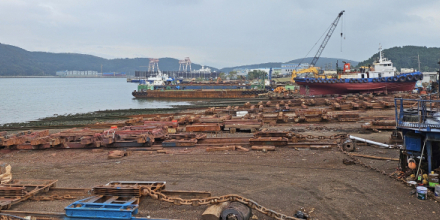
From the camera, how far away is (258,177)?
25.0 ft

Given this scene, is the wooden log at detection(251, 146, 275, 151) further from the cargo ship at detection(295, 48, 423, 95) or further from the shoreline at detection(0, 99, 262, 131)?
the cargo ship at detection(295, 48, 423, 95)

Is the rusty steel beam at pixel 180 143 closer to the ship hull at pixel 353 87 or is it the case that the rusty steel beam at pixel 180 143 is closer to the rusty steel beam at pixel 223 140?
the rusty steel beam at pixel 223 140

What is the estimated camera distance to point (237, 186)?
7043 millimetres

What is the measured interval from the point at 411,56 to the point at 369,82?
114 metres

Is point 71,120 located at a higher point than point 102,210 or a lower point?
lower

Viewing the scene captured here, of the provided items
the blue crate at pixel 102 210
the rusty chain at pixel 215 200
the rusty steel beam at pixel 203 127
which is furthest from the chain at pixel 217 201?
the rusty steel beam at pixel 203 127

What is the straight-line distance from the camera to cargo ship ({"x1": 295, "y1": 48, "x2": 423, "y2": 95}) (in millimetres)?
36250

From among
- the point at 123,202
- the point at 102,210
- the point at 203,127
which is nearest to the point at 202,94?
the point at 203,127

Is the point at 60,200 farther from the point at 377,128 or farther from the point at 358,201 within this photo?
the point at 377,128

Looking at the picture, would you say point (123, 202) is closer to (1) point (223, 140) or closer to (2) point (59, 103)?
(1) point (223, 140)

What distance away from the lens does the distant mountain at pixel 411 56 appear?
12038 centimetres

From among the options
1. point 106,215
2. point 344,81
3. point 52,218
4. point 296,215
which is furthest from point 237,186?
point 344,81

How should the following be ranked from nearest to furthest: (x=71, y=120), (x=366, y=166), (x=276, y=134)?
(x=366, y=166), (x=276, y=134), (x=71, y=120)

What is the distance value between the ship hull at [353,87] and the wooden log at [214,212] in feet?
119
